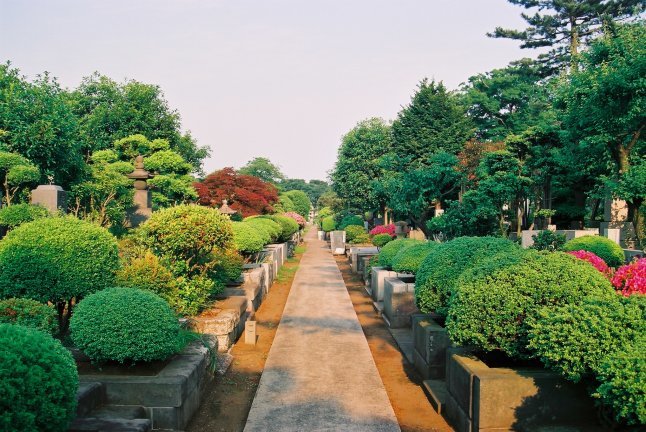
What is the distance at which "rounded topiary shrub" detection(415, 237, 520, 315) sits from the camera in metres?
7.29

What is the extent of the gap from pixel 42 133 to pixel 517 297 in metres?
14.8

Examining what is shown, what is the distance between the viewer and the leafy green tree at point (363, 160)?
32.2m

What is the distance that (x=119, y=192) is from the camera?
18.7m

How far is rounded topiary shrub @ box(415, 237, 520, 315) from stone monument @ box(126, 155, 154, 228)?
45.4 ft

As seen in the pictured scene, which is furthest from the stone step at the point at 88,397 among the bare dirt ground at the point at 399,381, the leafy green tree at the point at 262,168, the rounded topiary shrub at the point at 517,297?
the leafy green tree at the point at 262,168

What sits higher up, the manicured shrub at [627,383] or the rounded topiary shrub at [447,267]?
the rounded topiary shrub at [447,267]

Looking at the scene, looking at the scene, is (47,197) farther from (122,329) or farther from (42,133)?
(122,329)

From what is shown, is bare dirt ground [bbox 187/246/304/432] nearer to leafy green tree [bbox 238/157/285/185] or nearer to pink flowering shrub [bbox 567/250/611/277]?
pink flowering shrub [bbox 567/250/611/277]

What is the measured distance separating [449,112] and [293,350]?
25.7m

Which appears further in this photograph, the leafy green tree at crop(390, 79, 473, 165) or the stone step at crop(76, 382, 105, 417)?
the leafy green tree at crop(390, 79, 473, 165)

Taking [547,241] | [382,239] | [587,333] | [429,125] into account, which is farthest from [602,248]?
[429,125]

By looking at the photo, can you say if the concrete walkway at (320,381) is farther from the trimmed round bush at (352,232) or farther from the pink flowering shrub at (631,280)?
the trimmed round bush at (352,232)

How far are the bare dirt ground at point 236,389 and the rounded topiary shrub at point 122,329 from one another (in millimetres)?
854

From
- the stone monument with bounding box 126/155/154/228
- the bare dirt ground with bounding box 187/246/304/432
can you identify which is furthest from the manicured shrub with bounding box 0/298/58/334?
the stone monument with bounding box 126/155/154/228
